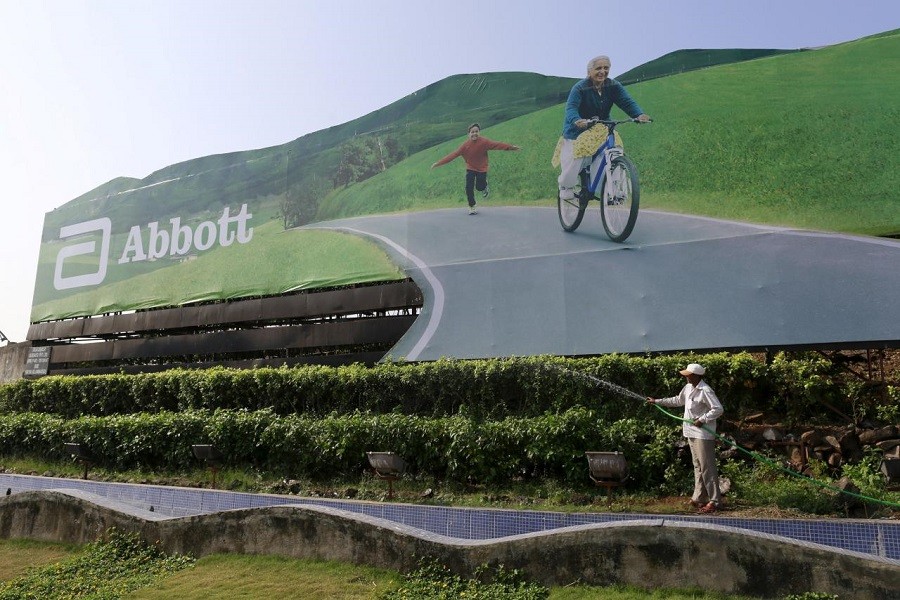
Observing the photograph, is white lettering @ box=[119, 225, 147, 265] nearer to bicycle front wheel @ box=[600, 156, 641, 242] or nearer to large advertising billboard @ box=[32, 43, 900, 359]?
large advertising billboard @ box=[32, 43, 900, 359]

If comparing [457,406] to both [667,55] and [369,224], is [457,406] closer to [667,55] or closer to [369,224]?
[369,224]

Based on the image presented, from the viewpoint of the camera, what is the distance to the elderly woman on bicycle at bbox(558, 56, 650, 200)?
32.9 ft

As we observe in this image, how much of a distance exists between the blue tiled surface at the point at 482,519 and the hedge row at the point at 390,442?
2.81 ft

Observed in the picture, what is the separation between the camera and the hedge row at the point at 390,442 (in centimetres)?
669

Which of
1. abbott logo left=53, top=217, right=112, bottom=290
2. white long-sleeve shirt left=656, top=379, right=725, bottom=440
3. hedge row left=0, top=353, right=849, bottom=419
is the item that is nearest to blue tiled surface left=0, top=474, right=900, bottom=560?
white long-sleeve shirt left=656, top=379, right=725, bottom=440

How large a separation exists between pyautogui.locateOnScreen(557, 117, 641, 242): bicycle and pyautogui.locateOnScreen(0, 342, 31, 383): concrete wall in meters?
12.9

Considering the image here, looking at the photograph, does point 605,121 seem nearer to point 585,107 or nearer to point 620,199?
point 585,107

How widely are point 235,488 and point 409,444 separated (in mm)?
2242

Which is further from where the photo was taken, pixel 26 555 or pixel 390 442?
pixel 390 442

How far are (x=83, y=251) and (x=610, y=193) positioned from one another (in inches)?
505

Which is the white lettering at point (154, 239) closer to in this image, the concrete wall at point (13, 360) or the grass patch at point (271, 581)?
the concrete wall at point (13, 360)

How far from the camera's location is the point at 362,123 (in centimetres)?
1288

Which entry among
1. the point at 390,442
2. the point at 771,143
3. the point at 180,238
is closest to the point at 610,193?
the point at 771,143

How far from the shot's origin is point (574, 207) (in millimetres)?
9922
